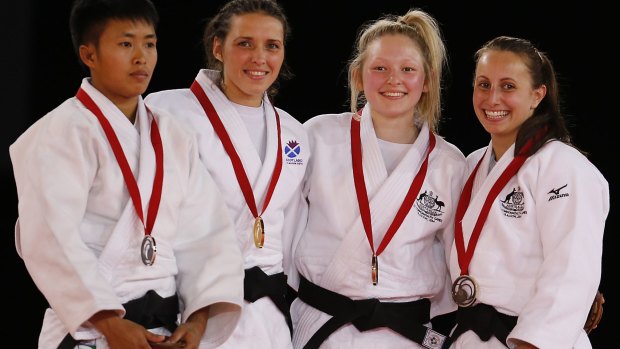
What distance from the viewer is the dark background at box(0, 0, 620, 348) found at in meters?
4.12

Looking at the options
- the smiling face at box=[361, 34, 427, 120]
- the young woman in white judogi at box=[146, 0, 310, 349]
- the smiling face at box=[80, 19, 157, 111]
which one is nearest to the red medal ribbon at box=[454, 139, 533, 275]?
the smiling face at box=[361, 34, 427, 120]

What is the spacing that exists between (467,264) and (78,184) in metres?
1.33

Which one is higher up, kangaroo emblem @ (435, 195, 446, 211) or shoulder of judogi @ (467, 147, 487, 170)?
shoulder of judogi @ (467, 147, 487, 170)

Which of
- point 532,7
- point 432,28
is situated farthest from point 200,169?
point 532,7

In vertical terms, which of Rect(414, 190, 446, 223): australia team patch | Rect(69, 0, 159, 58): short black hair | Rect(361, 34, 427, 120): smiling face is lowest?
Rect(414, 190, 446, 223): australia team patch

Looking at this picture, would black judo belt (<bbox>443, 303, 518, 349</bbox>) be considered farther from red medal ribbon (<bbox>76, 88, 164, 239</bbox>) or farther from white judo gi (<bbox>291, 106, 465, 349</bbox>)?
red medal ribbon (<bbox>76, 88, 164, 239</bbox>)

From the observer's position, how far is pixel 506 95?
9.89ft

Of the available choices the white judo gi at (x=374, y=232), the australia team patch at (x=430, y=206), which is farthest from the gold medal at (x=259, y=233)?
the australia team patch at (x=430, y=206)

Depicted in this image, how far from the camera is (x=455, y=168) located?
3156mm

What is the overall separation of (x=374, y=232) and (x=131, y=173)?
987mm

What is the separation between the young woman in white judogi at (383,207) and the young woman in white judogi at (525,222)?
0.15 m

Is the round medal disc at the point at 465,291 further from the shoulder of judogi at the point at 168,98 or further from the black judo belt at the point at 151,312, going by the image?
the shoulder of judogi at the point at 168,98

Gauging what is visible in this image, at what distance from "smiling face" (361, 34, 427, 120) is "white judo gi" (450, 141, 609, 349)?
43 cm

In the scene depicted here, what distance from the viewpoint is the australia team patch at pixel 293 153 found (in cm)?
301
